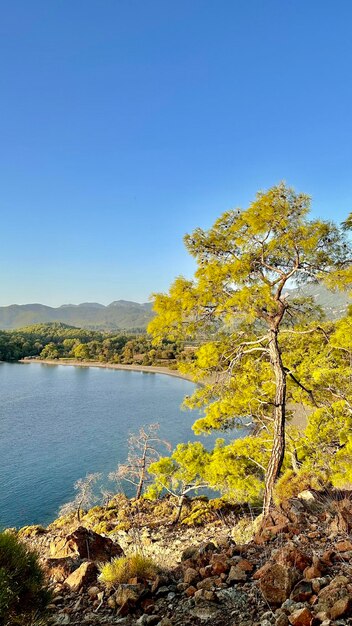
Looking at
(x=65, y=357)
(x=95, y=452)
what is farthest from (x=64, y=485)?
(x=65, y=357)

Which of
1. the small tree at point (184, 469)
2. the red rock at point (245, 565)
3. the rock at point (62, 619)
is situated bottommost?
the small tree at point (184, 469)

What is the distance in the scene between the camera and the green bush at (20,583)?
3.28m

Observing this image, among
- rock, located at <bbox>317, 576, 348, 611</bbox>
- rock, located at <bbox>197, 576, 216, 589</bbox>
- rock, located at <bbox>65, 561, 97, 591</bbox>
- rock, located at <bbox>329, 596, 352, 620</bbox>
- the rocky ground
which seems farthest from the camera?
rock, located at <bbox>65, 561, 97, 591</bbox>

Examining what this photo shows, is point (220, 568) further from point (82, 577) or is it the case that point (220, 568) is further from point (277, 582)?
point (82, 577)

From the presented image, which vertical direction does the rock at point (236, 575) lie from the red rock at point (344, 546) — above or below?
below

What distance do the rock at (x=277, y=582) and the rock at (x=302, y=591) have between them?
0.04 m

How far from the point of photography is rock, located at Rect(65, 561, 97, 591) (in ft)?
14.7

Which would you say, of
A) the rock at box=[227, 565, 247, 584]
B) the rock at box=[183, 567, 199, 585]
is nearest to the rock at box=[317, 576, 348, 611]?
the rock at box=[227, 565, 247, 584]

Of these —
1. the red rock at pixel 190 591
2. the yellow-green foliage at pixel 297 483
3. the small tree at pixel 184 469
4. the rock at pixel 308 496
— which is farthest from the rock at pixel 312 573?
the small tree at pixel 184 469

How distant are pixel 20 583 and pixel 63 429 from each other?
38.4 m

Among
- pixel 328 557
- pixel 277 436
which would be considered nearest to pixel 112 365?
pixel 277 436

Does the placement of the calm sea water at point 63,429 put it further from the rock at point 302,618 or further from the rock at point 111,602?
the rock at point 302,618

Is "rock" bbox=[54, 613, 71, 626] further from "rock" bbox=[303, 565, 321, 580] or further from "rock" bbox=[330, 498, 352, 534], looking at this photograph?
"rock" bbox=[330, 498, 352, 534]

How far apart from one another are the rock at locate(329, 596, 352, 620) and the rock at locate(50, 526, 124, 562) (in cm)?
367
